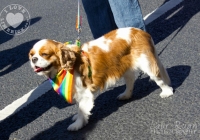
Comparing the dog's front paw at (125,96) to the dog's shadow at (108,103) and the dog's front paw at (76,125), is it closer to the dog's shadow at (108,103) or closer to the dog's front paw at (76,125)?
the dog's shadow at (108,103)

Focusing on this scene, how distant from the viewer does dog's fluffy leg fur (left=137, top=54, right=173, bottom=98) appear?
383 cm

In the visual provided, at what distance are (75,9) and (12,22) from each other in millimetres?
1286

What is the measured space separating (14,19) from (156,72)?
4.68 meters

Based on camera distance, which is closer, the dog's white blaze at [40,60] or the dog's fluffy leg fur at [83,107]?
the dog's white blaze at [40,60]

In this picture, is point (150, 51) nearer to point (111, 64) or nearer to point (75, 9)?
point (111, 64)

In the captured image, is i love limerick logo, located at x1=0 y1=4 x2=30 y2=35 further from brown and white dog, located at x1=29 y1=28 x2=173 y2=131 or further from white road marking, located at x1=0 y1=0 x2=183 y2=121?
brown and white dog, located at x1=29 y1=28 x2=173 y2=131

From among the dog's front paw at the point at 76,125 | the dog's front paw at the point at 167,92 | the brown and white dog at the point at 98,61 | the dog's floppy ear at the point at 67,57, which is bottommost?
the dog's front paw at the point at 167,92

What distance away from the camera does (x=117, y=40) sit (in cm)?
375

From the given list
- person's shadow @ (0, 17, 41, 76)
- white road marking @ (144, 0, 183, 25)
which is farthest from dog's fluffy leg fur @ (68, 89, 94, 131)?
white road marking @ (144, 0, 183, 25)

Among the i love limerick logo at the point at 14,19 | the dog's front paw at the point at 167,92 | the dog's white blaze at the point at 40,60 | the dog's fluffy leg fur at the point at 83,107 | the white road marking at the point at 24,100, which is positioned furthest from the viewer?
the i love limerick logo at the point at 14,19

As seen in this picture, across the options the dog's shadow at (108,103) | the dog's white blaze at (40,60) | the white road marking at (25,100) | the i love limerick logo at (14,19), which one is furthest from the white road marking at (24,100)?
the i love limerick logo at (14,19)

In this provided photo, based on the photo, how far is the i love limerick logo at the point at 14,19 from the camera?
7367 mm

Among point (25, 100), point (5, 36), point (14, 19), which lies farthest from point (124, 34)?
point (14, 19)

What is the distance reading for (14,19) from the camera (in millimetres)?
7855
